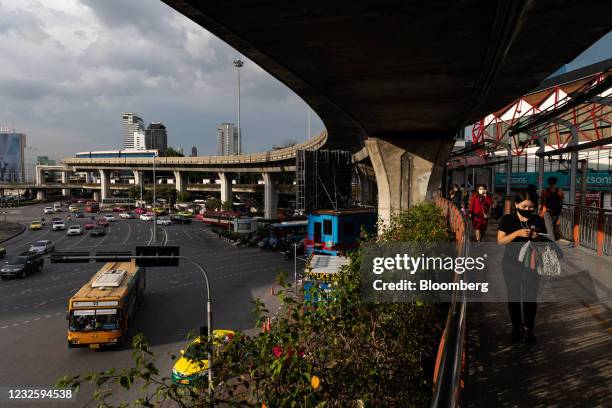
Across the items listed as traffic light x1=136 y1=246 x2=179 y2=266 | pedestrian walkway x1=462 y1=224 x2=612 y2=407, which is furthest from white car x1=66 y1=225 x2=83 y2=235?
pedestrian walkway x1=462 y1=224 x2=612 y2=407

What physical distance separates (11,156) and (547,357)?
188071mm

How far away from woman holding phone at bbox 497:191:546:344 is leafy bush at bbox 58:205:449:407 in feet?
4.53

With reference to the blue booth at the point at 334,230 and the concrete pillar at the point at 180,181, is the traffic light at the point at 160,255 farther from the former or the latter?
the concrete pillar at the point at 180,181

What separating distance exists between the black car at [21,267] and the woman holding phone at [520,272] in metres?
30.9

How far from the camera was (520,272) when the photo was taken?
17.8 feet

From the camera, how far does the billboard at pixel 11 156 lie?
148 meters

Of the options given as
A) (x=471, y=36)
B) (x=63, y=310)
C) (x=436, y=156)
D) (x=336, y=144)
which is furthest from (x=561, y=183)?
(x=63, y=310)

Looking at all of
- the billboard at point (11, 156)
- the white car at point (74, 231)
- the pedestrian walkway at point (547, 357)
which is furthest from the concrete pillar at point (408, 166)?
the billboard at point (11, 156)

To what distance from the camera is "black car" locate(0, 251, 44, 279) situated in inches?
1037

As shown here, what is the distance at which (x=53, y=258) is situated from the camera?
12094 millimetres

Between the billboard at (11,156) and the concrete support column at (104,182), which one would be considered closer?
the concrete support column at (104,182)

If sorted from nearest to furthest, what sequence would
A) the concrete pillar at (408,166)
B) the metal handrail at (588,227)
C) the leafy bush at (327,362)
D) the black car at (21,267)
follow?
1. the leafy bush at (327,362)
2. the metal handrail at (588,227)
3. the concrete pillar at (408,166)
4. the black car at (21,267)

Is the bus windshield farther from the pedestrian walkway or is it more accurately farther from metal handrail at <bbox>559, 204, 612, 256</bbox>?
metal handrail at <bbox>559, 204, 612, 256</bbox>

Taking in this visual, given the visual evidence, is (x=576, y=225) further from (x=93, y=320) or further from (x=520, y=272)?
(x=93, y=320)
